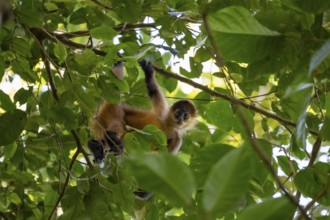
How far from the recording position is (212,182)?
2.97 feet

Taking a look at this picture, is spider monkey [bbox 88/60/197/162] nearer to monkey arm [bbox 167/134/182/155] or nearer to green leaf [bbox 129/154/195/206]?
monkey arm [bbox 167/134/182/155]

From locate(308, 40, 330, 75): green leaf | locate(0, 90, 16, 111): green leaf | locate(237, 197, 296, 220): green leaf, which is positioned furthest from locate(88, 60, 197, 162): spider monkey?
locate(237, 197, 296, 220): green leaf

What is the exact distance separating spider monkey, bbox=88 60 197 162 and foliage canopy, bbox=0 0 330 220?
0.17 metres

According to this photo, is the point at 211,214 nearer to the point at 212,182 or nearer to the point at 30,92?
the point at 212,182

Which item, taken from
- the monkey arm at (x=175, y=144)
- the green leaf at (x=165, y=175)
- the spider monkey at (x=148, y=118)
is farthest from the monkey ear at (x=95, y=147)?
the green leaf at (x=165, y=175)

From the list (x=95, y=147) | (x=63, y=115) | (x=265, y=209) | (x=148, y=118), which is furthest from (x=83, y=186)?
(x=148, y=118)

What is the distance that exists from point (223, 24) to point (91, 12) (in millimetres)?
2384

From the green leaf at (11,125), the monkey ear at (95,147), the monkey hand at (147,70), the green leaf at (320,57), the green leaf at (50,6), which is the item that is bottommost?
the monkey ear at (95,147)

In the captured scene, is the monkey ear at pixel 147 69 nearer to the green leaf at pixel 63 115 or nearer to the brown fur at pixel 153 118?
the brown fur at pixel 153 118

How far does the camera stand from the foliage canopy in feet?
3.18

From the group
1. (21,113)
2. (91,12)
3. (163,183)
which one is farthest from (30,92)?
(163,183)

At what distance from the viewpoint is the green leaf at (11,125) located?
9.17 ft

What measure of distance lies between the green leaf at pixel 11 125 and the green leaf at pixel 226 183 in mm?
2065

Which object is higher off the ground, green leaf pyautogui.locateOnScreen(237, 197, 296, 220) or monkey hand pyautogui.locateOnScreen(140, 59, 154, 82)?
green leaf pyautogui.locateOnScreen(237, 197, 296, 220)
